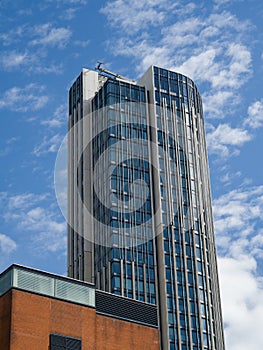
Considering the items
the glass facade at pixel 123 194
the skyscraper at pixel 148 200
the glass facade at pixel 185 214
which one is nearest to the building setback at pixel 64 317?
the skyscraper at pixel 148 200

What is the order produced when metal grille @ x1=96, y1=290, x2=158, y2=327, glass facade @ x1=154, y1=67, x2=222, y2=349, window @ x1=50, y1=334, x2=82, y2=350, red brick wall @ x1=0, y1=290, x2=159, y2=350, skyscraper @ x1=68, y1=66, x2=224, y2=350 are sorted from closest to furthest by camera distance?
red brick wall @ x1=0, y1=290, x2=159, y2=350
window @ x1=50, y1=334, x2=82, y2=350
metal grille @ x1=96, y1=290, x2=158, y2=327
glass facade @ x1=154, y1=67, x2=222, y2=349
skyscraper @ x1=68, y1=66, x2=224, y2=350

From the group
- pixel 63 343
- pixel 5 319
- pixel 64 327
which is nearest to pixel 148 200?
pixel 64 327

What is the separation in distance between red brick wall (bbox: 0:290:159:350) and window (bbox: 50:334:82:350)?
1.24 ft

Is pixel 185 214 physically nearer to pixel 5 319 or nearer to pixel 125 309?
pixel 125 309

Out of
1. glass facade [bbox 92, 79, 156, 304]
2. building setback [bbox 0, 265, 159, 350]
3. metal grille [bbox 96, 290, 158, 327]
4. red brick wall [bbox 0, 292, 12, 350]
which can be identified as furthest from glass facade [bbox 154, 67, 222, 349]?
red brick wall [bbox 0, 292, 12, 350]

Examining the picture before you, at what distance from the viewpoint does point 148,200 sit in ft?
398

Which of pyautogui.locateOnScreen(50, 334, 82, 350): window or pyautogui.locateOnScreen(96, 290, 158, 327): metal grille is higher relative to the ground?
pyautogui.locateOnScreen(96, 290, 158, 327): metal grille

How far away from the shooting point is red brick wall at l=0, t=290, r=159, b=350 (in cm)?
5909

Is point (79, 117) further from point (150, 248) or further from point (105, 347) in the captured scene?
point (105, 347)

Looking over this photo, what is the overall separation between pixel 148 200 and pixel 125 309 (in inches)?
2145

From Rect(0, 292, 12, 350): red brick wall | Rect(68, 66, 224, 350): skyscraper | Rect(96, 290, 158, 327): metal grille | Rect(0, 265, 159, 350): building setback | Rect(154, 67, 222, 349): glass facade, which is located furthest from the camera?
Rect(68, 66, 224, 350): skyscraper

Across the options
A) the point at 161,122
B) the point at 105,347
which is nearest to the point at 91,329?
the point at 105,347

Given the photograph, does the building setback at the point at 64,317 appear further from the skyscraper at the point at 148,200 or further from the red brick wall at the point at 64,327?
the skyscraper at the point at 148,200

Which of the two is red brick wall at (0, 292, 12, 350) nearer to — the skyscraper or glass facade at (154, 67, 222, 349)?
the skyscraper
